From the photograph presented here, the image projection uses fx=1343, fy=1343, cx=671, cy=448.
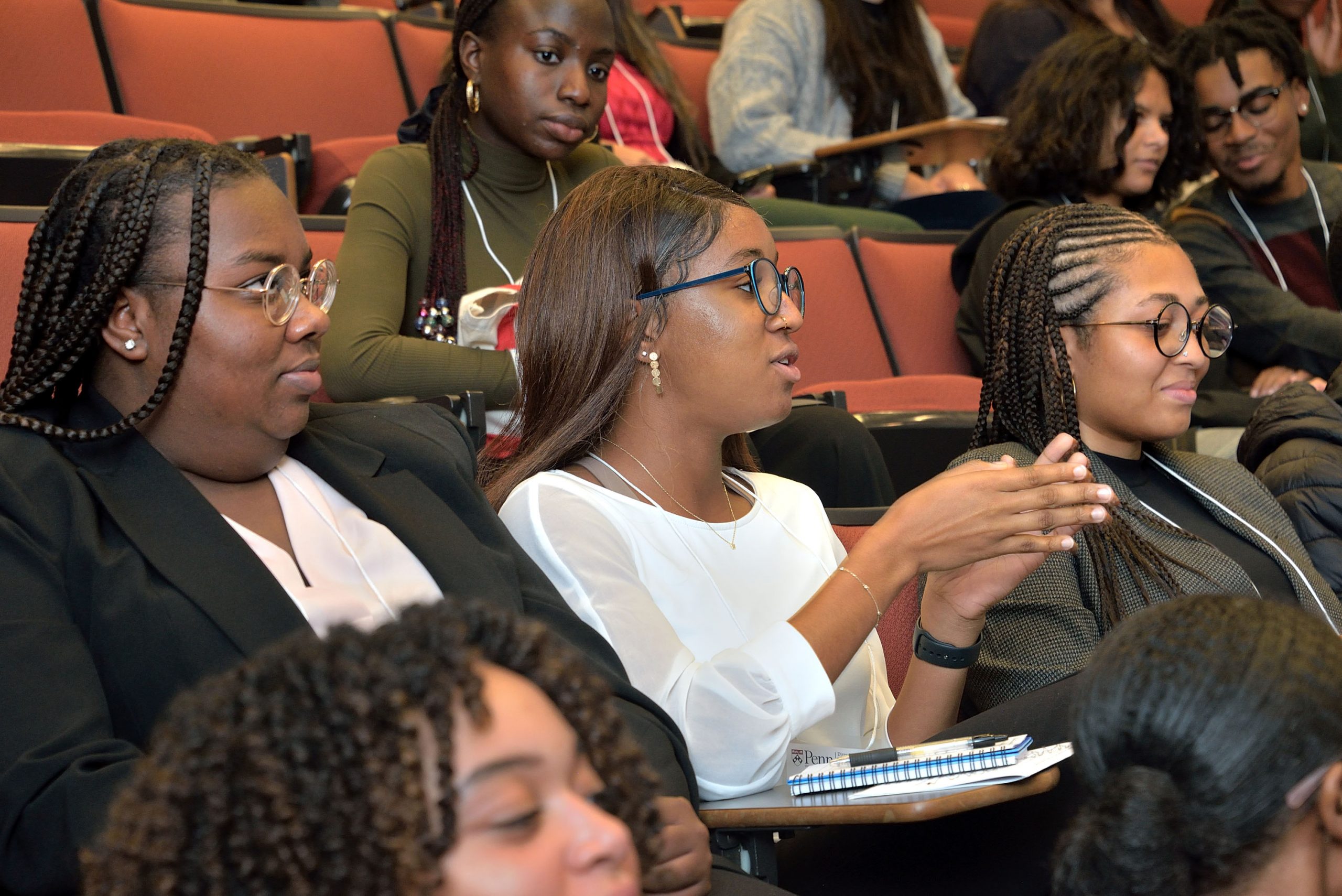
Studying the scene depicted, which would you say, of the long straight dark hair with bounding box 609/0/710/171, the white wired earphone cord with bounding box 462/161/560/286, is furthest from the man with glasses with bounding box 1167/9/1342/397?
the white wired earphone cord with bounding box 462/161/560/286

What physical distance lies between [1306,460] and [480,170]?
171cm

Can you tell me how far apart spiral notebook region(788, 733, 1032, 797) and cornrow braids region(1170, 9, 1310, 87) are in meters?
3.07

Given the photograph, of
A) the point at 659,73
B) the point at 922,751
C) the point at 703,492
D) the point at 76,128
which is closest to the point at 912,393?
the point at 703,492

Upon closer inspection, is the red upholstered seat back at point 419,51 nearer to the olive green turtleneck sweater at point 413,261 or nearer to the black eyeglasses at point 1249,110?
the olive green turtleneck sweater at point 413,261

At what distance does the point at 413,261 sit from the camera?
8.87 ft

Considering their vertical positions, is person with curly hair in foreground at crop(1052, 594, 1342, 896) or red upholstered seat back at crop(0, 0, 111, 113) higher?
red upholstered seat back at crop(0, 0, 111, 113)

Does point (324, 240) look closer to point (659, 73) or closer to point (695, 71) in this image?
point (659, 73)

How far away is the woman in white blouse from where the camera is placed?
1696mm

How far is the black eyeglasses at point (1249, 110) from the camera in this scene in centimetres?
379

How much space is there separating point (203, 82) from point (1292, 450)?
9.38ft

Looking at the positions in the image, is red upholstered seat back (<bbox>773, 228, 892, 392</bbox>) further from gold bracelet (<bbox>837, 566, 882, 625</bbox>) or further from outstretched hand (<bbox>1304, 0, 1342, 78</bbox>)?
outstretched hand (<bbox>1304, 0, 1342, 78</bbox>)

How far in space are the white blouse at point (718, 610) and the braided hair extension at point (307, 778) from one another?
767 millimetres

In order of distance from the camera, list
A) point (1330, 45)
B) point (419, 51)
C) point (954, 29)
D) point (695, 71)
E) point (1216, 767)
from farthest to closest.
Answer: point (954, 29) < point (1330, 45) < point (695, 71) < point (419, 51) < point (1216, 767)

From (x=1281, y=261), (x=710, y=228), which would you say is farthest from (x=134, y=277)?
(x=1281, y=261)
